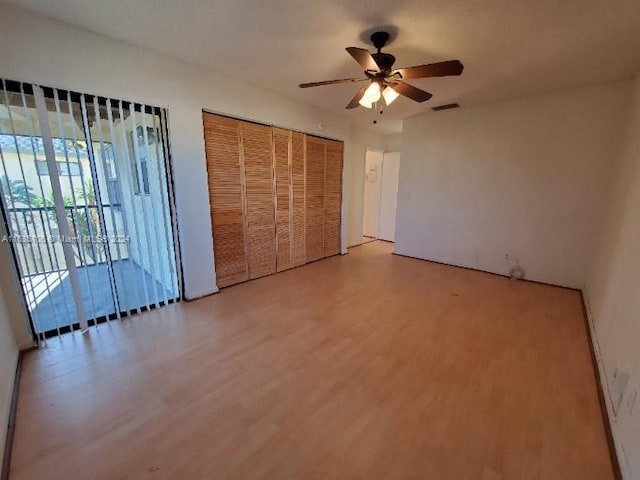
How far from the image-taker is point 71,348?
212 centimetres

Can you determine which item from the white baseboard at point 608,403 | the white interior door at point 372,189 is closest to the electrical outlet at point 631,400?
the white baseboard at point 608,403

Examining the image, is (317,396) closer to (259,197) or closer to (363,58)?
(363,58)

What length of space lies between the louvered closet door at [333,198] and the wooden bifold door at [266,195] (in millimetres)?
16

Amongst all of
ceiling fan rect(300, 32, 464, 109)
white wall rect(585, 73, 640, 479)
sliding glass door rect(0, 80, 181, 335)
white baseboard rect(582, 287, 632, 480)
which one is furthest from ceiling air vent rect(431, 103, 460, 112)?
sliding glass door rect(0, 80, 181, 335)

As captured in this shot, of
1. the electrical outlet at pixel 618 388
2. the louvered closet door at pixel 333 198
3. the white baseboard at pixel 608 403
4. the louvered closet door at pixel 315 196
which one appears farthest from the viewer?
the louvered closet door at pixel 333 198

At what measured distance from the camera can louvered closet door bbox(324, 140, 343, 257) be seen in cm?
448

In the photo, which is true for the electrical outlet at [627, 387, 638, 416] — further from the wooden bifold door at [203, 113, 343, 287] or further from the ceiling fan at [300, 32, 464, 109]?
the wooden bifold door at [203, 113, 343, 287]

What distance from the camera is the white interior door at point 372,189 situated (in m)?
6.15

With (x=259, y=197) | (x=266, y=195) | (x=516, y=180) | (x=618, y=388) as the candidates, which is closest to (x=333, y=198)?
(x=266, y=195)

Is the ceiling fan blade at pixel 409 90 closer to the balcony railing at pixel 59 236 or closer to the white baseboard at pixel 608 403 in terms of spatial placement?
the white baseboard at pixel 608 403

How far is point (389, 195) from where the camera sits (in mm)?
6027

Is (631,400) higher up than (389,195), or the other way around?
(389,195)

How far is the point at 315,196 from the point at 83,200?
2841mm

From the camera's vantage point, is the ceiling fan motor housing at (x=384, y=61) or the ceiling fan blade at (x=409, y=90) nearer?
the ceiling fan motor housing at (x=384, y=61)
